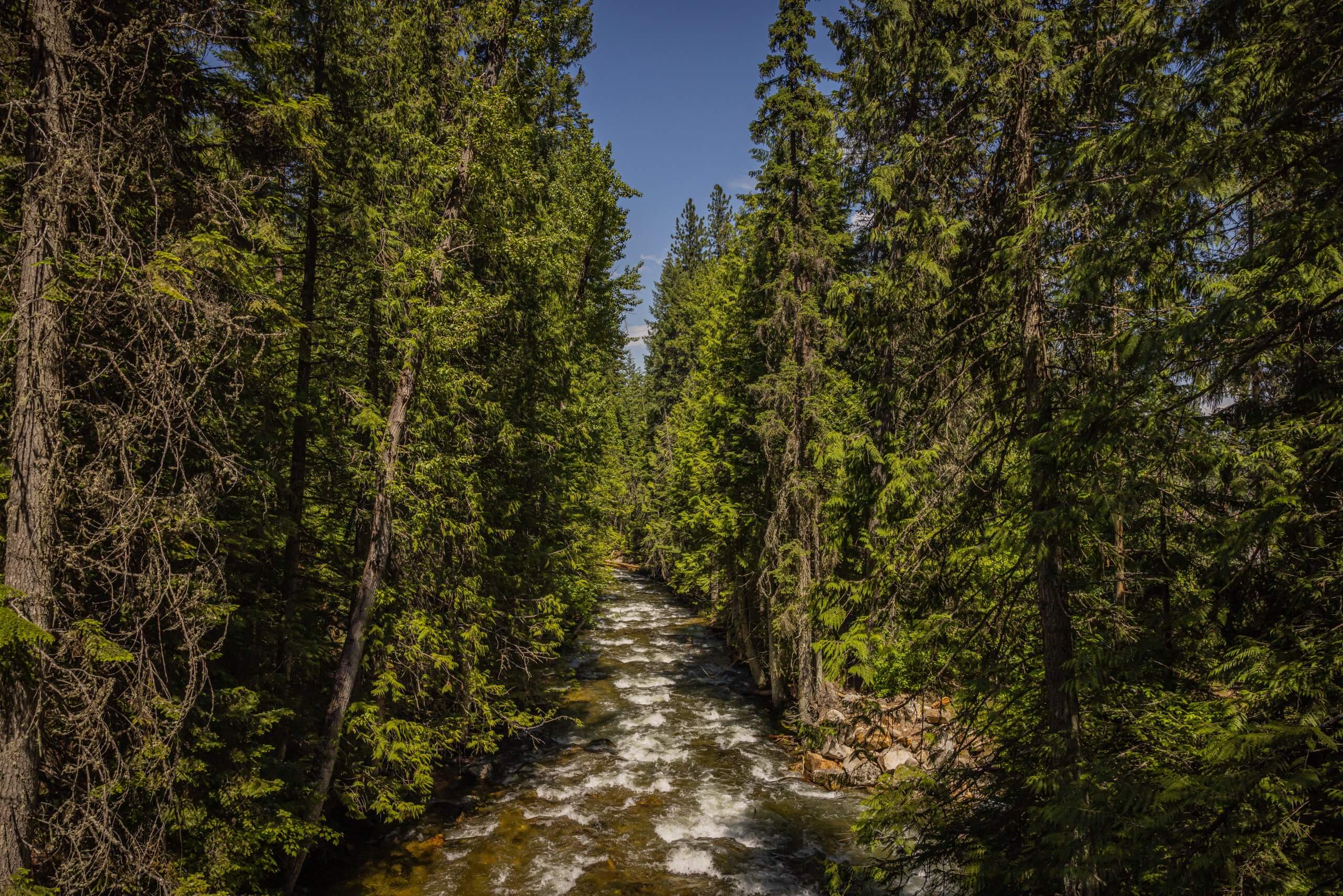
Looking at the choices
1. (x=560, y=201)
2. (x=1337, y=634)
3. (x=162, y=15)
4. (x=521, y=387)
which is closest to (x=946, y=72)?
(x=1337, y=634)

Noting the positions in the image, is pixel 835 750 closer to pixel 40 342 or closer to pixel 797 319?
pixel 797 319

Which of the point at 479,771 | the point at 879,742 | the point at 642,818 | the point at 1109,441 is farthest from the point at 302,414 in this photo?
the point at 879,742

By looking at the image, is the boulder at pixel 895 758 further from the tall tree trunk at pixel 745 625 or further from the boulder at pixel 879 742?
the tall tree trunk at pixel 745 625

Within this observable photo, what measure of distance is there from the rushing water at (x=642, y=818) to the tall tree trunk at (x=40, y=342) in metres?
8.15

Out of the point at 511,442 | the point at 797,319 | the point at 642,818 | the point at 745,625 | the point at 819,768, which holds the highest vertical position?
the point at 797,319

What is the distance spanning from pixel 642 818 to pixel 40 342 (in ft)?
41.6

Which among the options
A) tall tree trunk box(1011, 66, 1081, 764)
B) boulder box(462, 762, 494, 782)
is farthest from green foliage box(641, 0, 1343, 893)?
boulder box(462, 762, 494, 782)

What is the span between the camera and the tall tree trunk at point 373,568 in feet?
29.3

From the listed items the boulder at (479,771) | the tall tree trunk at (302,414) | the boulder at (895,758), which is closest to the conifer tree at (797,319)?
the boulder at (895,758)

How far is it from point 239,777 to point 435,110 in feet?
34.0

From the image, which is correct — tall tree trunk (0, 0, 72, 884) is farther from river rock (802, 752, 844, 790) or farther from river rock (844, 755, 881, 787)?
river rock (844, 755, 881, 787)

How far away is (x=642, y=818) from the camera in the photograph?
12.7 meters

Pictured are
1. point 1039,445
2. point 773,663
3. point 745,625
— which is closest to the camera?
point 1039,445

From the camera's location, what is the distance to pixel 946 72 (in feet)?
20.6
